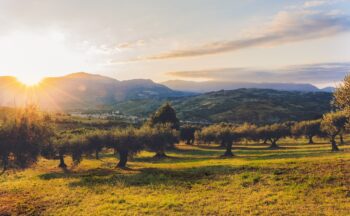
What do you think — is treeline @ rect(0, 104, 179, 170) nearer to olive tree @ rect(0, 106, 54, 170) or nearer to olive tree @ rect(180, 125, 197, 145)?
olive tree @ rect(0, 106, 54, 170)

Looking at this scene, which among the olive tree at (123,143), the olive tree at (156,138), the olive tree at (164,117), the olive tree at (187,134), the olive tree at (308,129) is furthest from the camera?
the olive tree at (187,134)

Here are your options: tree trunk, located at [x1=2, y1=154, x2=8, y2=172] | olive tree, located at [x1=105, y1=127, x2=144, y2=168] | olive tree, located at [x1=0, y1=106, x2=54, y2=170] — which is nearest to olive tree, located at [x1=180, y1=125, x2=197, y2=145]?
olive tree, located at [x1=105, y1=127, x2=144, y2=168]

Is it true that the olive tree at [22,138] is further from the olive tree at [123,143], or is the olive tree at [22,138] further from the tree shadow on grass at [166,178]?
the olive tree at [123,143]

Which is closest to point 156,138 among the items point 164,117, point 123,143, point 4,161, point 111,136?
point 123,143

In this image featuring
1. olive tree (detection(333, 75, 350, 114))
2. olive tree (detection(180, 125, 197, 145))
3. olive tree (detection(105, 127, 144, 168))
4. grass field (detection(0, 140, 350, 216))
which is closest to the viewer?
grass field (detection(0, 140, 350, 216))

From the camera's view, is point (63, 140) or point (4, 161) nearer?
point (4, 161)

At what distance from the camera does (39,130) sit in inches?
1783

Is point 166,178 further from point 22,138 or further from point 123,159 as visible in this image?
point 123,159

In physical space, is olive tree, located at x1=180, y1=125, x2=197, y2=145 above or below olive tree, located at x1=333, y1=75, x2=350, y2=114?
below

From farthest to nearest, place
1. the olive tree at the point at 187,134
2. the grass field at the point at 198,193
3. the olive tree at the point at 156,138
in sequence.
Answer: the olive tree at the point at 187,134 → the olive tree at the point at 156,138 → the grass field at the point at 198,193

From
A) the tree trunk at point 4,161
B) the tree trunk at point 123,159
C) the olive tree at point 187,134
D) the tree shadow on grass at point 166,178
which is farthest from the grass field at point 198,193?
the olive tree at point 187,134

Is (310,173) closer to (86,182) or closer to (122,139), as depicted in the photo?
(86,182)

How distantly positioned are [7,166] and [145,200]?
23906 mm

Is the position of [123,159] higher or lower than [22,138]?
lower
